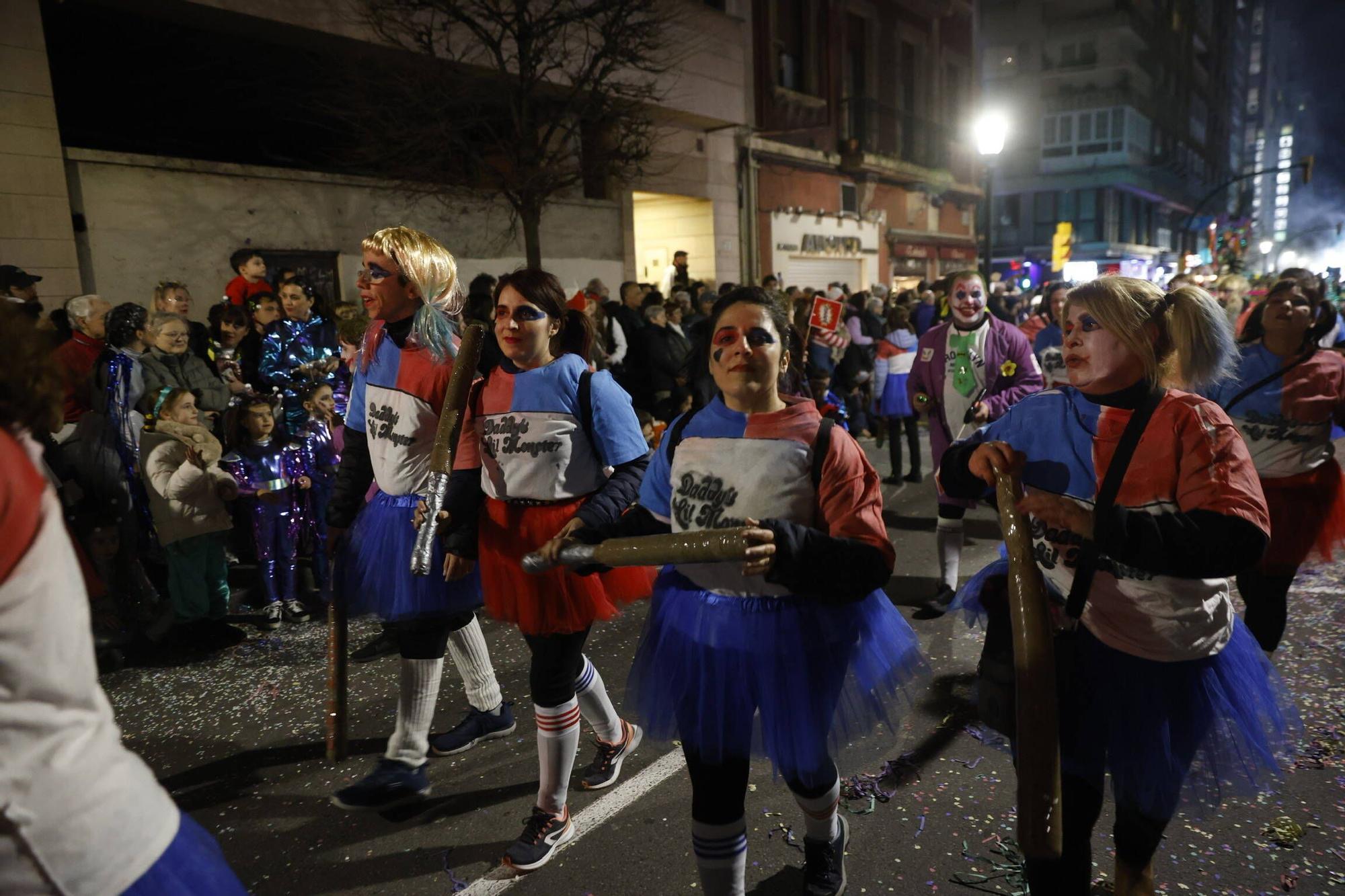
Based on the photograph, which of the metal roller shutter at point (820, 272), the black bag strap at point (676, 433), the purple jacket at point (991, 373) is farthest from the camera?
the metal roller shutter at point (820, 272)

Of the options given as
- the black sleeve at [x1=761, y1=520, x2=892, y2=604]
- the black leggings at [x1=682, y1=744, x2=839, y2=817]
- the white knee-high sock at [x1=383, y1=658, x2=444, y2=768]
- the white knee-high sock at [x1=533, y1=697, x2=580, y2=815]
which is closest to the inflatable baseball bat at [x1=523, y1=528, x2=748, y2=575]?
the black sleeve at [x1=761, y1=520, x2=892, y2=604]

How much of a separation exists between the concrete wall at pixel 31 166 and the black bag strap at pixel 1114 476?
34.9ft

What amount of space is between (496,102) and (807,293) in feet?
18.2

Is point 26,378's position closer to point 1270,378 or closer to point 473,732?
Answer: point 473,732

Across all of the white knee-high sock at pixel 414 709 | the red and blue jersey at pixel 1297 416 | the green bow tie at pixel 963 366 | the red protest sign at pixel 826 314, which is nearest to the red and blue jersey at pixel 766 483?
the white knee-high sock at pixel 414 709

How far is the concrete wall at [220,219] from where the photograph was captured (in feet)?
32.3

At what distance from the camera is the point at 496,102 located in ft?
37.3

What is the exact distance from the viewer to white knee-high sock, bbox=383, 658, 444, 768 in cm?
340

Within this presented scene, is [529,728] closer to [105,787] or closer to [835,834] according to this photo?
[835,834]

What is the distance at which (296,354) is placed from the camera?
641 centimetres

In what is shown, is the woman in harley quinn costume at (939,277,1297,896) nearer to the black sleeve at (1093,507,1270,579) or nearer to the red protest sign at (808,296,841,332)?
the black sleeve at (1093,507,1270,579)

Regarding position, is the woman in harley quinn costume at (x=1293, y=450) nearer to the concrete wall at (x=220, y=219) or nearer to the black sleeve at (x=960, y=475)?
the black sleeve at (x=960, y=475)

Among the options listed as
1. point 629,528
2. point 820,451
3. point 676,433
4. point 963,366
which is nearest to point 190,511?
point 629,528

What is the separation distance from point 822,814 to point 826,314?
6.15 meters
